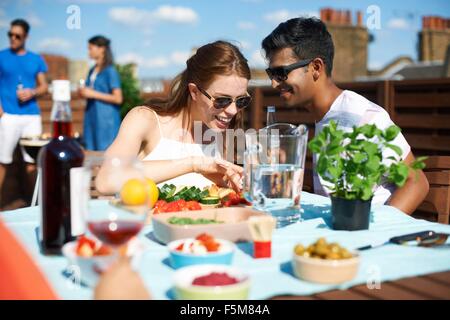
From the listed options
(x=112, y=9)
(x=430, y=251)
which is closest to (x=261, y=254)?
(x=430, y=251)

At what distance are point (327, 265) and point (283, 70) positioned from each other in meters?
1.95

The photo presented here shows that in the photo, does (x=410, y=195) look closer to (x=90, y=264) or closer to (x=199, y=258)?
(x=199, y=258)

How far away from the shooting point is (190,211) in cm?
175

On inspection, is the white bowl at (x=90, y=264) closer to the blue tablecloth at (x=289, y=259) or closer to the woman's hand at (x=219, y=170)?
the blue tablecloth at (x=289, y=259)

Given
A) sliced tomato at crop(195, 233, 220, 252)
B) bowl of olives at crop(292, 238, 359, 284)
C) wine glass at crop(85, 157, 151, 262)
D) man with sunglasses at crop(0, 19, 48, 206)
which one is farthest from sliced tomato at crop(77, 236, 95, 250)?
man with sunglasses at crop(0, 19, 48, 206)

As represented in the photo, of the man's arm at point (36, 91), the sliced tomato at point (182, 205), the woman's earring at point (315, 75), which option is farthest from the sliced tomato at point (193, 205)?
the man's arm at point (36, 91)

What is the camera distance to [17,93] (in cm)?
637

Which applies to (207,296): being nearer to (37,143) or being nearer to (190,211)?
(190,211)

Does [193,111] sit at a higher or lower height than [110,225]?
higher

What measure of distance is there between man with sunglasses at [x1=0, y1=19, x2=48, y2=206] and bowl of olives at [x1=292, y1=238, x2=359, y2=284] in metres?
5.58

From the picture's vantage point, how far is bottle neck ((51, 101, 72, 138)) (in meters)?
1.48

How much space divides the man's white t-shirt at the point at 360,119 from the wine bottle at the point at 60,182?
1.26 metres

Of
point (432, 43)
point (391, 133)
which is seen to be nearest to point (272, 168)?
point (391, 133)

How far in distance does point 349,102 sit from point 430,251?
134 centimetres
